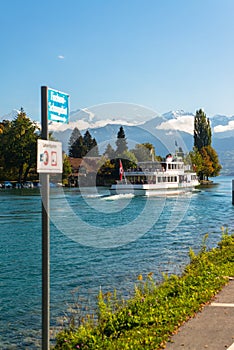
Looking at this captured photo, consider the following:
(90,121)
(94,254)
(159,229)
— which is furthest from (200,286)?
(159,229)

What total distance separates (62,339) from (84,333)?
51cm

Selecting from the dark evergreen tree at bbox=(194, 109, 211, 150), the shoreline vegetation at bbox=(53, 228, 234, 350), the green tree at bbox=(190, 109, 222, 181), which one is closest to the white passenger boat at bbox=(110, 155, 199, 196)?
the green tree at bbox=(190, 109, 222, 181)

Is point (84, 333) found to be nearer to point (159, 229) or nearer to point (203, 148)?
Result: point (159, 229)

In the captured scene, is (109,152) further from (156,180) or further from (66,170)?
(156,180)

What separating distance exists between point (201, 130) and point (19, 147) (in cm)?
4519

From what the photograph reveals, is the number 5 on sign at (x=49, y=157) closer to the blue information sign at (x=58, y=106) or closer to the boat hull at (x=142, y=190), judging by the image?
the blue information sign at (x=58, y=106)

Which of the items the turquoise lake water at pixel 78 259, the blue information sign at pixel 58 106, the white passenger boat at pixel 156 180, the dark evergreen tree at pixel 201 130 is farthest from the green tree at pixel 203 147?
the blue information sign at pixel 58 106

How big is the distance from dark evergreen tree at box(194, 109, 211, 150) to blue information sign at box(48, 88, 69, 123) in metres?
110

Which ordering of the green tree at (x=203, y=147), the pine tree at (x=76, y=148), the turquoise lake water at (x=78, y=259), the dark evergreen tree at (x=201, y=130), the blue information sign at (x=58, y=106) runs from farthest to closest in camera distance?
the pine tree at (x=76, y=148)
the dark evergreen tree at (x=201, y=130)
the green tree at (x=203, y=147)
the turquoise lake water at (x=78, y=259)
the blue information sign at (x=58, y=106)

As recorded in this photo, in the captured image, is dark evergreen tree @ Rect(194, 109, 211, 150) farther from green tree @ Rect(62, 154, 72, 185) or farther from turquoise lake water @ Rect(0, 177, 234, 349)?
turquoise lake water @ Rect(0, 177, 234, 349)

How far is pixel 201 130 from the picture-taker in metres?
115

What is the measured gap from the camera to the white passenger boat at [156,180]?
2587 inches

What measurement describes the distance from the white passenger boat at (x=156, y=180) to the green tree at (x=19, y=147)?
29.1 m

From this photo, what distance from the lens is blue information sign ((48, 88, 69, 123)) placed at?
5105mm
